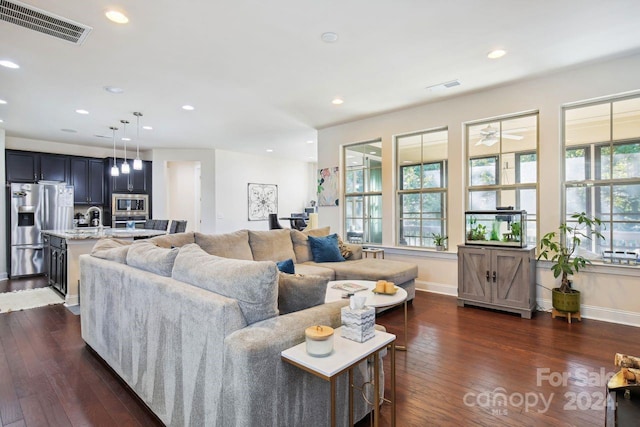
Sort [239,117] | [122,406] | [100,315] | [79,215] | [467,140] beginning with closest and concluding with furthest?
[122,406], [100,315], [467,140], [239,117], [79,215]

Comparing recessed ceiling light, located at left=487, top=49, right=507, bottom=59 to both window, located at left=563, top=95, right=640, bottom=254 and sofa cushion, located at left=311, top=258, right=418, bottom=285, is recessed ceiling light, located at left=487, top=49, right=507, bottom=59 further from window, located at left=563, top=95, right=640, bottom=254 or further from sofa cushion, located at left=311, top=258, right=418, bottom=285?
sofa cushion, located at left=311, top=258, right=418, bottom=285

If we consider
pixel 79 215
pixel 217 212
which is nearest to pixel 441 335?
pixel 217 212

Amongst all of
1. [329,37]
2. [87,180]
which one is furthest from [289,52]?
[87,180]

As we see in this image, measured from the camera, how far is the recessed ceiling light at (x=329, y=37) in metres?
2.79

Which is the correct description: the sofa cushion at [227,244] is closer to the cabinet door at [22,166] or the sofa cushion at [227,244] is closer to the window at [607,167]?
the window at [607,167]

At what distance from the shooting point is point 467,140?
14.9 feet

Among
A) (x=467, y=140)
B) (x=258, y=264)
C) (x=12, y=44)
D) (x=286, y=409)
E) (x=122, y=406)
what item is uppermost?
(x=12, y=44)

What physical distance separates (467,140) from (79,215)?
7.86m

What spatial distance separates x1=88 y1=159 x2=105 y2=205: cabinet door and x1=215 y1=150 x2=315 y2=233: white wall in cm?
246

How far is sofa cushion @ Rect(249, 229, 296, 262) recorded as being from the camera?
13.3ft

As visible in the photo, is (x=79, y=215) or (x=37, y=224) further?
(x=79, y=215)

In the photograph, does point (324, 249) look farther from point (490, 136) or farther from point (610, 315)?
point (610, 315)

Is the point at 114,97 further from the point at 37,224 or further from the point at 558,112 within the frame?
the point at 558,112

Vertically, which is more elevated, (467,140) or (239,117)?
(239,117)
